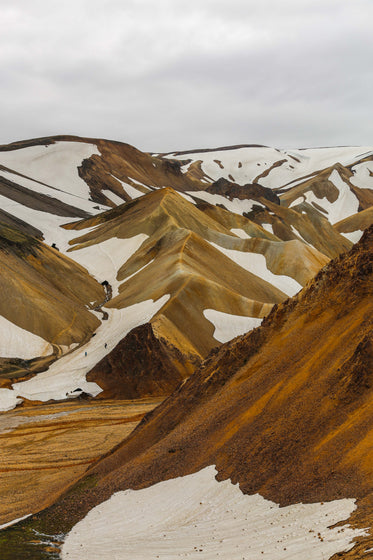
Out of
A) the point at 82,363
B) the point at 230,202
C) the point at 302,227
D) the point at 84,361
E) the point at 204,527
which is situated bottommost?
the point at 204,527

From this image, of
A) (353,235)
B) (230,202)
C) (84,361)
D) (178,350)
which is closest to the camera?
(178,350)

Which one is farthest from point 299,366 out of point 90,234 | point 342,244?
point 342,244

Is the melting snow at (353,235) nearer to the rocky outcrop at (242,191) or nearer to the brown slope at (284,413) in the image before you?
the rocky outcrop at (242,191)

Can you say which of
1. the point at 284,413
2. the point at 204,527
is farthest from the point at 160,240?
the point at 204,527

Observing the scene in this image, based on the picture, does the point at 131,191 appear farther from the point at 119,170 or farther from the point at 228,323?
the point at 228,323

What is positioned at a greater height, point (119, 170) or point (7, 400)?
point (119, 170)
